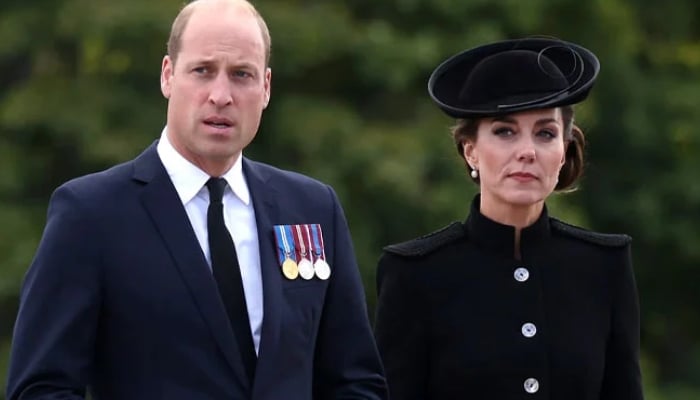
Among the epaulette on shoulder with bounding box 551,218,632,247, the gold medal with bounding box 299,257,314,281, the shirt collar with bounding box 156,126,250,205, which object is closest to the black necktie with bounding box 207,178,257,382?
the shirt collar with bounding box 156,126,250,205

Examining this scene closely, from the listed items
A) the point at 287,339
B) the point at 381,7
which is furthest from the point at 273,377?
the point at 381,7

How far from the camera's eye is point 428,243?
6.18 m

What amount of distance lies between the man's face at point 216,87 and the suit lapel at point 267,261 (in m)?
0.15

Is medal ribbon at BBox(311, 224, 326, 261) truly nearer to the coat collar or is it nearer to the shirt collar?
the shirt collar

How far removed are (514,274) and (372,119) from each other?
34.2 feet

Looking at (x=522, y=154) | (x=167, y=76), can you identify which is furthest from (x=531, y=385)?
(x=167, y=76)

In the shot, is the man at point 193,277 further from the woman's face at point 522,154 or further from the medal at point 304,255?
the woman's face at point 522,154

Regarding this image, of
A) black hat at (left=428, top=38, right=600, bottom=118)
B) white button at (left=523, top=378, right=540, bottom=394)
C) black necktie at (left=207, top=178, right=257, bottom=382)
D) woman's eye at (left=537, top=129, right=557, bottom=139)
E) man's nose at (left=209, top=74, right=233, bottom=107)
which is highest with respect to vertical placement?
black hat at (left=428, top=38, right=600, bottom=118)

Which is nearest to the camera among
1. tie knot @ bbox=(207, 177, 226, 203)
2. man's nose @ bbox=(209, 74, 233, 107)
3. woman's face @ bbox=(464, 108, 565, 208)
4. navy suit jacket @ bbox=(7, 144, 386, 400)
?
navy suit jacket @ bbox=(7, 144, 386, 400)

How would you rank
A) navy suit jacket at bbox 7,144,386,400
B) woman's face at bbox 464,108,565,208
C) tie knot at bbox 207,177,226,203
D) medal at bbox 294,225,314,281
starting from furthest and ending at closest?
1. woman's face at bbox 464,108,565,208
2. medal at bbox 294,225,314,281
3. tie knot at bbox 207,177,226,203
4. navy suit jacket at bbox 7,144,386,400

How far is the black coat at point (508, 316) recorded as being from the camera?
6023 mm

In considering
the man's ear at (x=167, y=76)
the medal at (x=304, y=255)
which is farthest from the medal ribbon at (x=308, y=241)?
the man's ear at (x=167, y=76)

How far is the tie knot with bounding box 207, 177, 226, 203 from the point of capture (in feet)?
18.3

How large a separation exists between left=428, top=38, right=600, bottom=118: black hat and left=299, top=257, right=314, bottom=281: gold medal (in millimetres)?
714
